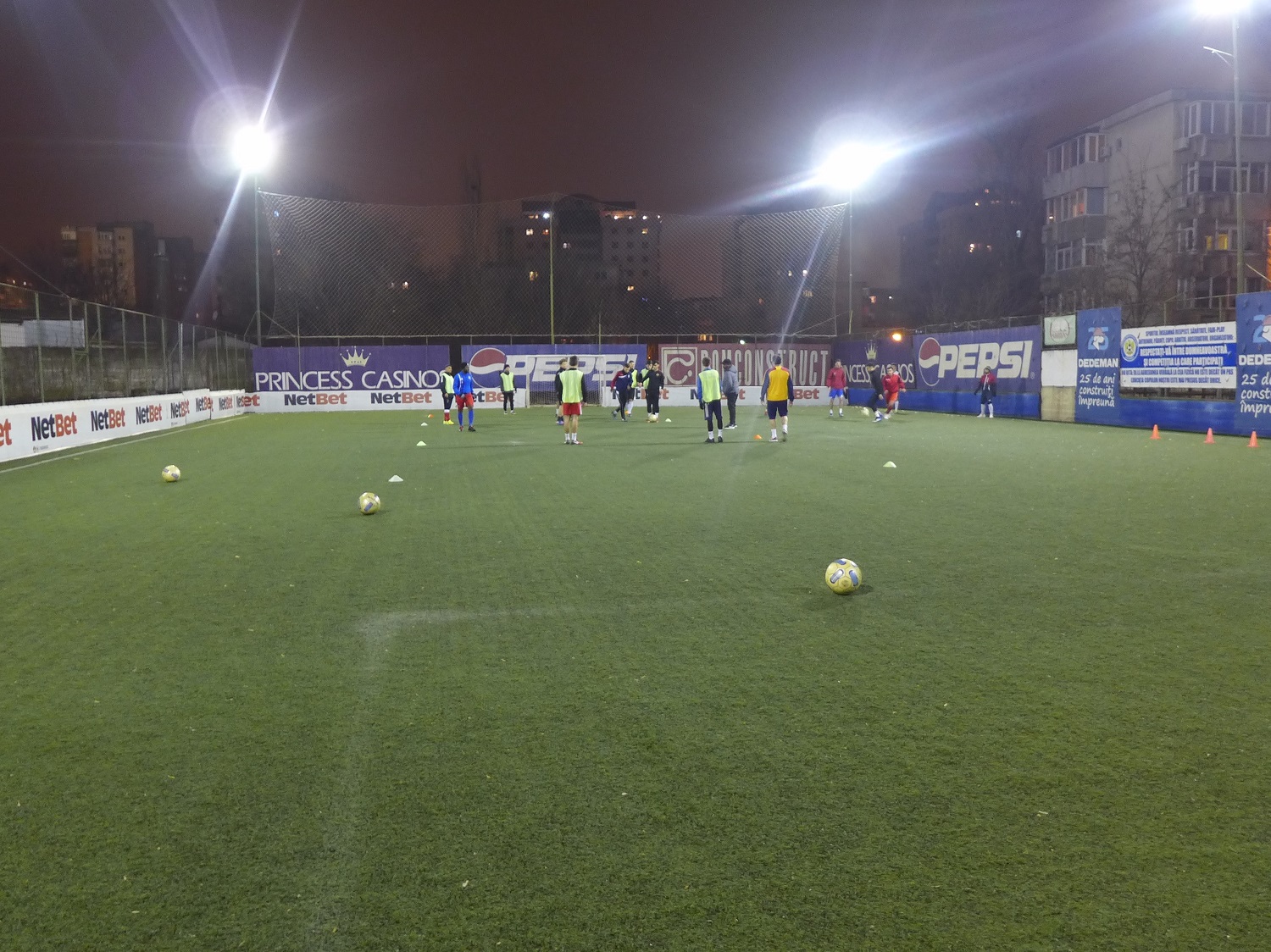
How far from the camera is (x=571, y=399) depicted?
20.3m

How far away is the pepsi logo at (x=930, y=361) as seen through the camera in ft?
115

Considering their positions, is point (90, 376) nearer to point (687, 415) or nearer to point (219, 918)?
point (687, 415)

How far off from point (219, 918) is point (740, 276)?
4115 cm

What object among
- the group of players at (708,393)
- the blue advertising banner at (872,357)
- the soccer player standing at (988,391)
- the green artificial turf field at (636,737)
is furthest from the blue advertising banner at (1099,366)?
the green artificial turf field at (636,737)

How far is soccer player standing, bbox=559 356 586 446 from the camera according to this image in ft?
66.6

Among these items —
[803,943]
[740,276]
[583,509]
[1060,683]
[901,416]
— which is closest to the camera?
[803,943]

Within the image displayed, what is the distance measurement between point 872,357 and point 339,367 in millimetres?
22273

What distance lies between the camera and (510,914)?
2.91 metres

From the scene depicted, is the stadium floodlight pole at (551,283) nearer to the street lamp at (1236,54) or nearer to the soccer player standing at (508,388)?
the soccer player standing at (508,388)

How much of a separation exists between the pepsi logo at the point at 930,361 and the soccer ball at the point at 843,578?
29697 mm

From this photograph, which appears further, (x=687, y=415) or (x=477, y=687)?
(x=687, y=415)

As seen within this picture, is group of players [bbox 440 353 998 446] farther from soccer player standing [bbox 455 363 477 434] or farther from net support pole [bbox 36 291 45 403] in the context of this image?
net support pole [bbox 36 291 45 403]

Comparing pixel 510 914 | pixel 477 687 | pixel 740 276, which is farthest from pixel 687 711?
pixel 740 276

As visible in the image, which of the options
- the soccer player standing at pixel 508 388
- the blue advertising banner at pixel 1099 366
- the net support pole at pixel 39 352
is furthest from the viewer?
the soccer player standing at pixel 508 388
